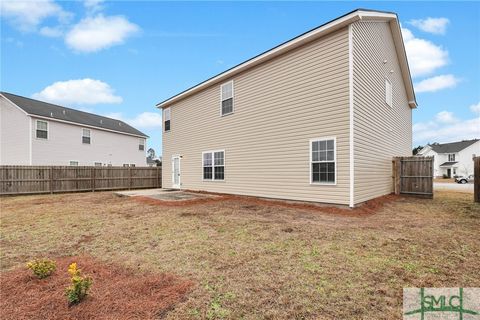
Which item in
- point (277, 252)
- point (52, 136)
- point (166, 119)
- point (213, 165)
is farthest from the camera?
point (52, 136)

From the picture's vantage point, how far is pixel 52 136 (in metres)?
20.8

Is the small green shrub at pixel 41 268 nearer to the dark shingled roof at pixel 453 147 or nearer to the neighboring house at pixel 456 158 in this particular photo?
the neighboring house at pixel 456 158

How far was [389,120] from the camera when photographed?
1197 centimetres

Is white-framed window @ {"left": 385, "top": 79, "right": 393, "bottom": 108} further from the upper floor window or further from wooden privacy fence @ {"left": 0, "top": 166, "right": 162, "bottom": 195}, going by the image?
wooden privacy fence @ {"left": 0, "top": 166, "right": 162, "bottom": 195}

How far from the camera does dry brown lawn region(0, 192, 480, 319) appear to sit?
2.78 metres

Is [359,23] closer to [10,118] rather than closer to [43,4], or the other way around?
[43,4]

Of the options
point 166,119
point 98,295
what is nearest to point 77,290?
point 98,295

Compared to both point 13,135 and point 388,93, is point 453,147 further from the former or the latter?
point 13,135

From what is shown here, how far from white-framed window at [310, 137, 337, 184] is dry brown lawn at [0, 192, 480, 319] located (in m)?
1.40

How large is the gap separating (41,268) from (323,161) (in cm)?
773

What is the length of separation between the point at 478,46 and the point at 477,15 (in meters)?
2.74

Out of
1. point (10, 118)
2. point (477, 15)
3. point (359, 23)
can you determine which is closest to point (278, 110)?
point (359, 23)

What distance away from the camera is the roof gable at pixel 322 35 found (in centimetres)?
803

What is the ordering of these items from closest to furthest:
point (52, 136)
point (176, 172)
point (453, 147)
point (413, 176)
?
point (413, 176) < point (176, 172) < point (52, 136) < point (453, 147)
